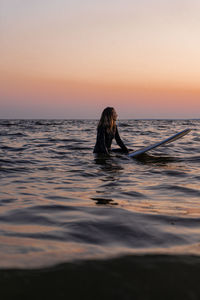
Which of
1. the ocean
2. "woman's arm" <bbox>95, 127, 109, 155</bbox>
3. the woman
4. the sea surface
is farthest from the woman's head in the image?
the ocean

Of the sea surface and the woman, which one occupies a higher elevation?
the woman

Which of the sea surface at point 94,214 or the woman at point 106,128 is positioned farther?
the woman at point 106,128

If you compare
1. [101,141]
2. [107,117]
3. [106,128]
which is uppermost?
[107,117]

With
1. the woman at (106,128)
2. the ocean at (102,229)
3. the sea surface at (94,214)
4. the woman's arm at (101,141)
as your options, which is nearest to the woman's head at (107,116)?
the woman at (106,128)

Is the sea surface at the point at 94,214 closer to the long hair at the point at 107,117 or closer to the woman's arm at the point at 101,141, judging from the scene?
the woman's arm at the point at 101,141

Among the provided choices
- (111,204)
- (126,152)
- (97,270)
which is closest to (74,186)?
(111,204)

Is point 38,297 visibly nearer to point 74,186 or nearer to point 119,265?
point 119,265

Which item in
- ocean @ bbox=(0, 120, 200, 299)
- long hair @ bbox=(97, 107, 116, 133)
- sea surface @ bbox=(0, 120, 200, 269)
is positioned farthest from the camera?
long hair @ bbox=(97, 107, 116, 133)

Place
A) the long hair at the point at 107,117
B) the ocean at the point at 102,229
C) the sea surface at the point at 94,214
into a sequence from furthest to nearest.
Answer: the long hair at the point at 107,117, the sea surface at the point at 94,214, the ocean at the point at 102,229

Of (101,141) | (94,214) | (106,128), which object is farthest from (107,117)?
(94,214)

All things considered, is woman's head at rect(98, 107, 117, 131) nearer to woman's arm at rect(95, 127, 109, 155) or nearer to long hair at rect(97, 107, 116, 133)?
long hair at rect(97, 107, 116, 133)

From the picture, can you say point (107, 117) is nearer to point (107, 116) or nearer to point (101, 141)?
point (107, 116)

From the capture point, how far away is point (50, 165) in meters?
6.96

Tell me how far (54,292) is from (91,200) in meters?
2.24
